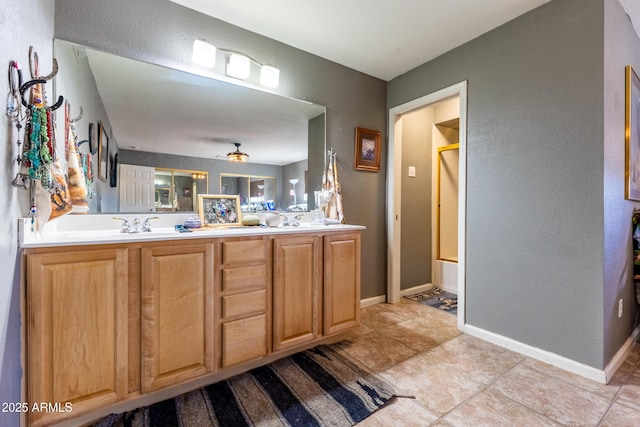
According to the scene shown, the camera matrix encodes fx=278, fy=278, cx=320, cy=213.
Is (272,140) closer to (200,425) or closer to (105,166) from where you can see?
(105,166)

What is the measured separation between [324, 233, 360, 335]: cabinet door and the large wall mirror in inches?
24.5

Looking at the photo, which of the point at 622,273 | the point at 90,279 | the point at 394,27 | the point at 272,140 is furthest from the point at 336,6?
the point at 622,273

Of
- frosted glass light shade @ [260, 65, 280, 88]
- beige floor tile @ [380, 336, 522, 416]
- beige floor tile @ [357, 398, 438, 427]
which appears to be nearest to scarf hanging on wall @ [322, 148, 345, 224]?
frosted glass light shade @ [260, 65, 280, 88]

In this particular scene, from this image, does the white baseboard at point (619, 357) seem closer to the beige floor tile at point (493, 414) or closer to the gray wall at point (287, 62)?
the beige floor tile at point (493, 414)

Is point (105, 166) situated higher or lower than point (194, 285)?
higher

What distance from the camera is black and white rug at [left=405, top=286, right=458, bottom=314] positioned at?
2879 mm

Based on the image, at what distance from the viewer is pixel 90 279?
1228 mm

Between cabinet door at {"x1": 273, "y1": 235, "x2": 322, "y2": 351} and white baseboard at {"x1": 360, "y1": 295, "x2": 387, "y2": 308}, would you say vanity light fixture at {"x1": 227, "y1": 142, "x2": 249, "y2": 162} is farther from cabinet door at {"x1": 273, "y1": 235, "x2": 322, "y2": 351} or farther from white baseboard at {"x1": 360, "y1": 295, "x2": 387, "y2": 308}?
white baseboard at {"x1": 360, "y1": 295, "x2": 387, "y2": 308}

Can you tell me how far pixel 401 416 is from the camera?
137 cm

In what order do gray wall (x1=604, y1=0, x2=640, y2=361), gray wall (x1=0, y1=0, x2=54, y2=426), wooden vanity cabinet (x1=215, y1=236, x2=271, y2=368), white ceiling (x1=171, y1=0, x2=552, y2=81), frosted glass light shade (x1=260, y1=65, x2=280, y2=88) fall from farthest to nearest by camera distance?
frosted glass light shade (x1=260, y1=65, x2=280, y2=88) → white ceiling (x1=171, y1=0, x2=552, y2=81) → gray wall (x1=604, y1=0, x2=640, y2=361) → wooden vanity cabinet (x1=215, y1=236, x2=271, y2=368) → gray wall (x1=0, y1=0, x2=54, y2=426)

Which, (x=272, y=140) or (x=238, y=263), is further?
(x=272, y=140)

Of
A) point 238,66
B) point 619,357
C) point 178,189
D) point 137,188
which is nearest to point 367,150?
point 238,66

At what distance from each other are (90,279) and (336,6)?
84.6 inches

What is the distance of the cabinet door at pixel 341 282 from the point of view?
6.61 feet
